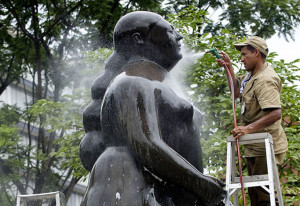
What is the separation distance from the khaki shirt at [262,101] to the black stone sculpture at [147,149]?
2.05 metres

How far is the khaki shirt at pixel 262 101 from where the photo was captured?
4754 millimetres

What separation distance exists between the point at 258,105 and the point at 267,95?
0.56ft

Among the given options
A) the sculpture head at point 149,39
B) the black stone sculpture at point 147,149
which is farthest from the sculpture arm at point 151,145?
the sculpture head at point 149,39

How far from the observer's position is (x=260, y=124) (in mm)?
4684

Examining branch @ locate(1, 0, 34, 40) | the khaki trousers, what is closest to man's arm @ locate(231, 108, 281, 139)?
the khaki trousers

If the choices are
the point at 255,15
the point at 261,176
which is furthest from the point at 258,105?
the point at 255,15

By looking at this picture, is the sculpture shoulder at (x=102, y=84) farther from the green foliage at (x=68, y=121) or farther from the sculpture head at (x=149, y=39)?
the green foliage at (x=68, y=121)

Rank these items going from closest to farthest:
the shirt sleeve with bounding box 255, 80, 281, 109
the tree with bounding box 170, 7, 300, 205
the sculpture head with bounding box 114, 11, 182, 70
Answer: the sculpture head with bounding box 114, 11, 182, 70 < the shirt sleeve with bounding box 255, 80, 281, 109 < the tree with bounding box 170, 7, 300, 205

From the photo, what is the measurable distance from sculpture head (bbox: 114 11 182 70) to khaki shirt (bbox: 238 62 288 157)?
1994mm

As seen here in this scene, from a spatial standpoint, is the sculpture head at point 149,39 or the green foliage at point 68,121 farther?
the green foliage at point 68,121

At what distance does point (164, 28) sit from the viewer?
291 cm

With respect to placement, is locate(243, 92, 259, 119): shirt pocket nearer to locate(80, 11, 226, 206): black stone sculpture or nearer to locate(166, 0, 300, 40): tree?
locate(80, 11, 226, 206): black stone sculpture

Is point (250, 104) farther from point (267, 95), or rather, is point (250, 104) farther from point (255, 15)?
point (255, 15)

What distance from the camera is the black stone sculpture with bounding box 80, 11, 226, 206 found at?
253 cm
